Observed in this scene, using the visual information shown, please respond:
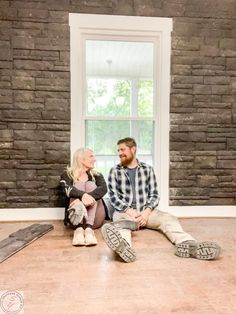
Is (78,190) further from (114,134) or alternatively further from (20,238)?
(114,134)

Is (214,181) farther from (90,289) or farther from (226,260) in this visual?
(90,289)

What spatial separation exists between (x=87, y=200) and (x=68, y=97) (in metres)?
1.19

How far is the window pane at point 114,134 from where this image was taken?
3.61 m

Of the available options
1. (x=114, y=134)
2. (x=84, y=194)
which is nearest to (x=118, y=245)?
(x=84, y=194)

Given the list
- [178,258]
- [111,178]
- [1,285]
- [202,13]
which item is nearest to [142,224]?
[111,178]

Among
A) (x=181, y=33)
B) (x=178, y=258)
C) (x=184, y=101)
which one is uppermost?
(x=181, y=33)

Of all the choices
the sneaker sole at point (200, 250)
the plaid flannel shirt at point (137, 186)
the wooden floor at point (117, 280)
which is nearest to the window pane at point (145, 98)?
the plaid flannel shirt at point (137, 186)

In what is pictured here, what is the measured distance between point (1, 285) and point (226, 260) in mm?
1460

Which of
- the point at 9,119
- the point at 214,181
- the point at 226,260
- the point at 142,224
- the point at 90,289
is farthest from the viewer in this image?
the point at 214,181

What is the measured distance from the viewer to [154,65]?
3596 mm

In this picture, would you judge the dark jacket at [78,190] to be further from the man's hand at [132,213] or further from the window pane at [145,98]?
the window pane at [145,98]

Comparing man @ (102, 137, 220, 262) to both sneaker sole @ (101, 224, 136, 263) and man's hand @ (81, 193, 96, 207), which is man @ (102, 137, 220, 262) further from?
sneaker sole @ (101, 224, 136, 263)

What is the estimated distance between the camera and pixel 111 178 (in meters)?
3.15

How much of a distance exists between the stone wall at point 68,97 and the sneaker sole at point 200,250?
1338mm
